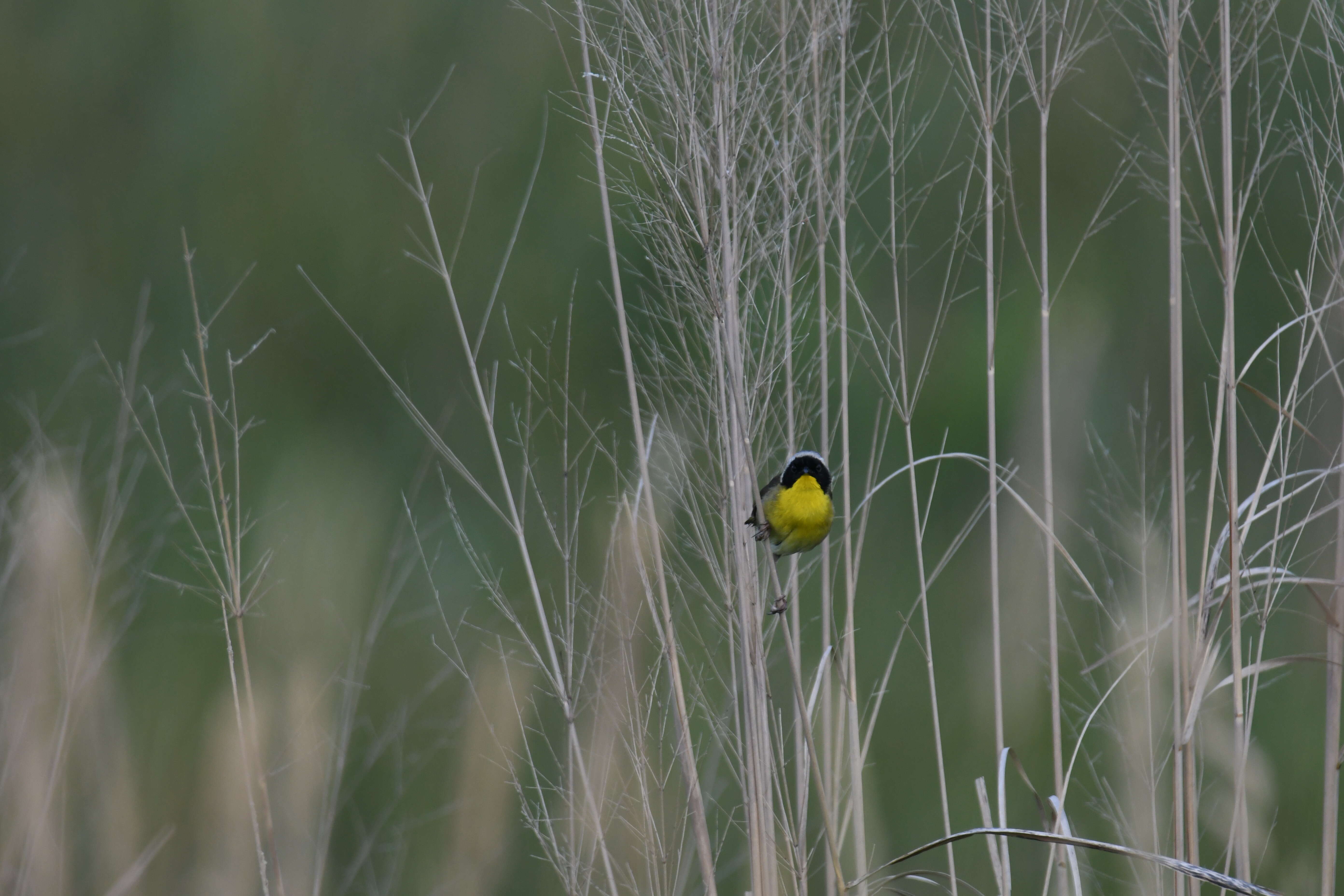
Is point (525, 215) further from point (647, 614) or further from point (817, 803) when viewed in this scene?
point (817, 803)

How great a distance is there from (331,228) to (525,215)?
27.8 inches

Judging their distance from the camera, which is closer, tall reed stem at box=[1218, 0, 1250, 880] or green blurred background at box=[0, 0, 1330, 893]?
tall reed stem at box=[1218, 0, 1250, 880]

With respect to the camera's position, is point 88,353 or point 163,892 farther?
point 88,353

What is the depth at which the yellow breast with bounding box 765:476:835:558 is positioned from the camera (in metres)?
2.06

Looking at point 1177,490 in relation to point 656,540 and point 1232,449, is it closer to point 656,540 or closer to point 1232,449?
point 1232,449

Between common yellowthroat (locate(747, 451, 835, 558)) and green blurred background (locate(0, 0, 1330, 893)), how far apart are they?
23.7 inches

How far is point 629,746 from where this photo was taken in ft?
5.42

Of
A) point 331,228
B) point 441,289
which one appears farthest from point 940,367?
point 331,228

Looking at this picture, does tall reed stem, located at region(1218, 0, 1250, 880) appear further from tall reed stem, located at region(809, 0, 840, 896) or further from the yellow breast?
the yellow breast

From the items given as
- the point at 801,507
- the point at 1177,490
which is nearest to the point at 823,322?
the point at 801,507

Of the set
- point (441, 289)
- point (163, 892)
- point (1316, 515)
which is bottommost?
point (163, 892)

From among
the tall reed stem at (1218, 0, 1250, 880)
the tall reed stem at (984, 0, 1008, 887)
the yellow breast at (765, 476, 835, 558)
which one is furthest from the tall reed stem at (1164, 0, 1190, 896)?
the yellow breast at (765, 476, 835, 558)

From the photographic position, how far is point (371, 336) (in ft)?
10.2

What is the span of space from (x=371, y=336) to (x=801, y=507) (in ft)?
5.84
